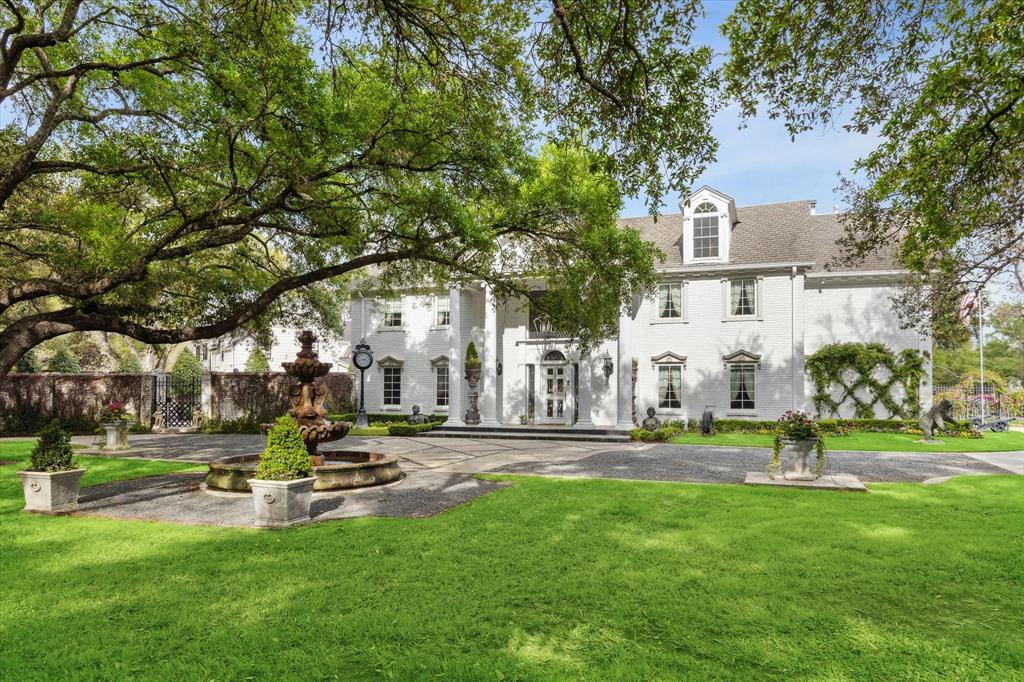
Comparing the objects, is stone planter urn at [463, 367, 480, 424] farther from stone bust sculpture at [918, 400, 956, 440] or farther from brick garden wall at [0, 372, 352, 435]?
stone bust sculpture at [918, 400, 956, 440]

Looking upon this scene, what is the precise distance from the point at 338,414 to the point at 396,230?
1691cm

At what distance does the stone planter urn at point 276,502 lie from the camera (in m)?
8.30

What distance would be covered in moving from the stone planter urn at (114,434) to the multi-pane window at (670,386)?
18.9 m

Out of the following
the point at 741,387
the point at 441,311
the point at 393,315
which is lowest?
the point at 741,387

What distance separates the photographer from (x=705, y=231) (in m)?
26.0

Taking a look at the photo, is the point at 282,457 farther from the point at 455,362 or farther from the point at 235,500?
the point at 455,362

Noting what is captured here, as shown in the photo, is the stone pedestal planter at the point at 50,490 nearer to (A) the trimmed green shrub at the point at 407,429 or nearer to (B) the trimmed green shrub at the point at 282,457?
(B) the trimmed green shrub at the point at 282,457

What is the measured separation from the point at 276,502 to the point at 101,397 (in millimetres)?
22934

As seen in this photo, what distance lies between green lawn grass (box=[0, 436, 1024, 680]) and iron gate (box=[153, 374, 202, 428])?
61.3 feet

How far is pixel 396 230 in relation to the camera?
13125 mm

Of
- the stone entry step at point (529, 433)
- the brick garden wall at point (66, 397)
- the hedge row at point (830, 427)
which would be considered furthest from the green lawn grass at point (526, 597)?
the brick garden wall at point (66, 397)

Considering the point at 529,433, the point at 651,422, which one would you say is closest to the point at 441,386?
the point at 529,433

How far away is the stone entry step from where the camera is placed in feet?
76.1

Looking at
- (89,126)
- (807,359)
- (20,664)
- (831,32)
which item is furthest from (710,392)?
(20,664)
